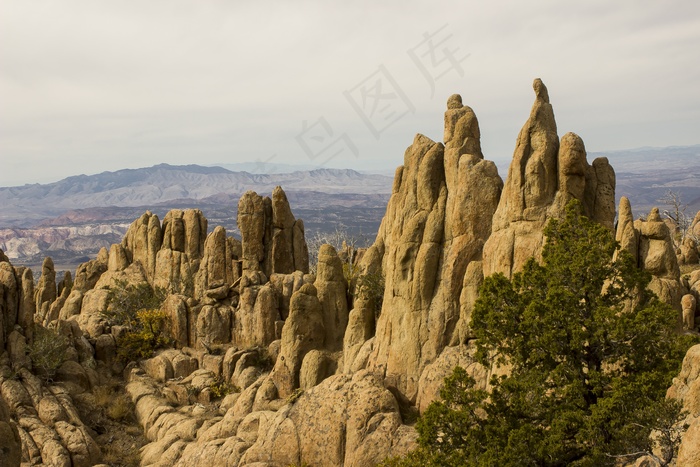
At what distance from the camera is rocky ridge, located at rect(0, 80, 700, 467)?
37.3 m

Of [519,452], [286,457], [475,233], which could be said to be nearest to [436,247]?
[475,233]

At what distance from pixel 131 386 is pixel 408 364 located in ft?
93.3

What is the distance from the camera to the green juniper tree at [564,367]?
24594mm

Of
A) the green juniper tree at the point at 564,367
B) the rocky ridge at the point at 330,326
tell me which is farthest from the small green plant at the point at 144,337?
the green juniper tree at the point at 564,367

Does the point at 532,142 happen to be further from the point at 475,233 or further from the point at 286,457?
the point at 286,457

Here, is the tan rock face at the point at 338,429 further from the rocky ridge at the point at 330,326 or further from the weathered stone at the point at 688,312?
the weathered stone at the point at 688,312

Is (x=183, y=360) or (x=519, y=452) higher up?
(x=519, y=452)

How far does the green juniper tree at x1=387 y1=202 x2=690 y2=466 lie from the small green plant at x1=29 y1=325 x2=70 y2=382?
126ft

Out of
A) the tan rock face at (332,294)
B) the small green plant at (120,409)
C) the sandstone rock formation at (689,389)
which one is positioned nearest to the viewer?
the sandstone rock formation at (689,389)

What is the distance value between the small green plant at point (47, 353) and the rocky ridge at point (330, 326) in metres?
0.84

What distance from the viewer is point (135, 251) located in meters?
83.1

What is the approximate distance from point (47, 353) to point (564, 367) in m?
44.8

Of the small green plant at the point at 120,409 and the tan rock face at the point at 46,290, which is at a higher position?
the tan rock face at the point at 46,290

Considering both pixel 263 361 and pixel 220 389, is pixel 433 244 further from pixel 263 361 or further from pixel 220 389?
pixel 220 389
